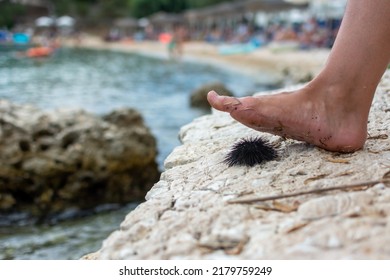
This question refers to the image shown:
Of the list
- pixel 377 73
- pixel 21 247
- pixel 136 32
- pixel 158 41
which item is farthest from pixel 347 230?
pixel 136 32

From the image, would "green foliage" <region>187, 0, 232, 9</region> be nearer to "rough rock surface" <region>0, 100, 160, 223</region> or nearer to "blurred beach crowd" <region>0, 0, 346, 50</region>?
"blurred beach crowd" <region>0, 0, 346, 50</region>

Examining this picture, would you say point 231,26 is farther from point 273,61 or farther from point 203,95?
point 203,95

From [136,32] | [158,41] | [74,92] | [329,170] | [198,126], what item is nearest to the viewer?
[329,170]

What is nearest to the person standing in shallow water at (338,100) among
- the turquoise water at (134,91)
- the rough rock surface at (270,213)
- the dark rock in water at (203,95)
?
the rough rock surface at (270,213)

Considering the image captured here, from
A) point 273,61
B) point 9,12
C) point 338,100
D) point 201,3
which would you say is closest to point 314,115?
point 338,100
